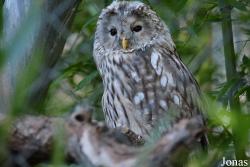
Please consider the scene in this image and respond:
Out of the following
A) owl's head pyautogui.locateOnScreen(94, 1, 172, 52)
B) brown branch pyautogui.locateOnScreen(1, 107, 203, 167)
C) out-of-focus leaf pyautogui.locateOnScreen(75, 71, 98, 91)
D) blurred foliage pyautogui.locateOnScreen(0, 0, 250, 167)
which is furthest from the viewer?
owl's head pyautogui.locateOnScreen(94, 1, 172, 52)

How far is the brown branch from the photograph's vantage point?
1.39 metres

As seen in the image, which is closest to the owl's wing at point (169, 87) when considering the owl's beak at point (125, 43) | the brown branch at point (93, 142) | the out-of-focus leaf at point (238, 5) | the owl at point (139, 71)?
the owl at point (139, 71)

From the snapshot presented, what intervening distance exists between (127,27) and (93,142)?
1.25 meters

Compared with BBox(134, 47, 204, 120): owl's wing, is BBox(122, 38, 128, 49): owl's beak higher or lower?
higher

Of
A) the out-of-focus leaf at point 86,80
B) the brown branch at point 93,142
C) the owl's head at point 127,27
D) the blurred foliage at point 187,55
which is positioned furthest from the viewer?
the owl's head at point 127,27

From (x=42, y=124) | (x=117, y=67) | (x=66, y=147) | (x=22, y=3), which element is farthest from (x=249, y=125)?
(x=117, y=67)

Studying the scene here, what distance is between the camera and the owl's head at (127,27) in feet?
8.72

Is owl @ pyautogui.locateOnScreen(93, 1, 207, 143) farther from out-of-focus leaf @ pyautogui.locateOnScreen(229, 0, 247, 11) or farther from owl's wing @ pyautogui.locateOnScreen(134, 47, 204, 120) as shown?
out-of-focus leaf @ pyautogui.locateOnScreen(229, 0, 247, 11)

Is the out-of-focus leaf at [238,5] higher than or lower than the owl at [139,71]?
higher

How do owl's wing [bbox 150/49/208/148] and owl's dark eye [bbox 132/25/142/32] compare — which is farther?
owl's dark eye [bbox 132/25/142/32]

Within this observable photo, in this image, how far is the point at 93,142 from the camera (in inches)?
59.7

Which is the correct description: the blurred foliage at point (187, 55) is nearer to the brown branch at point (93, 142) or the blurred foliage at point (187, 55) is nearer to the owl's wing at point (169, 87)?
the owl's wing at point (169, 87)

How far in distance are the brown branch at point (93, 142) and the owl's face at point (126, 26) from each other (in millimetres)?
1028

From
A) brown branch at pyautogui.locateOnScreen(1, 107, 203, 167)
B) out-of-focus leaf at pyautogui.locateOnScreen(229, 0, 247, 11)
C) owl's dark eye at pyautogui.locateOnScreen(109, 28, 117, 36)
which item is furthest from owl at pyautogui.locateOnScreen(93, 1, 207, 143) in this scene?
brown branch at pyautogui.locateOnScreen(1, 107, 203, 167)
